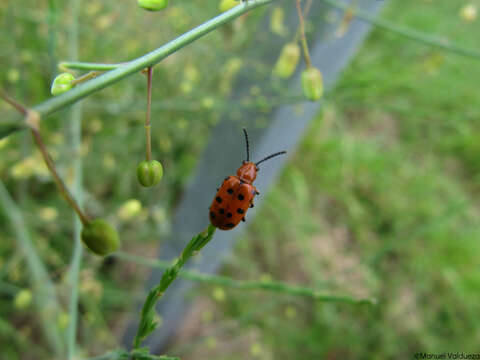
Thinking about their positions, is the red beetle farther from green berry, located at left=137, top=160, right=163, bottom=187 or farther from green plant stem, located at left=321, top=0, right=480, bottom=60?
green plant stem, located at left=321, top=0, right=480, bottom=60

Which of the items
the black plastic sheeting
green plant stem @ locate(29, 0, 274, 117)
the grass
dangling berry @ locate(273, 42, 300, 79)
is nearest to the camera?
green plant stem @ locate(29, 0, 274, 117)

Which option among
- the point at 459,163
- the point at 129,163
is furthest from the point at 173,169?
the point at 459,163

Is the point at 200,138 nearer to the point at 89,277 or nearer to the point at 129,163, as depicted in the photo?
the point at 129,163

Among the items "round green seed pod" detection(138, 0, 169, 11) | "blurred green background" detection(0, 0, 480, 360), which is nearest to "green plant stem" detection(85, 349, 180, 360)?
"round green seed pod" detection(138, 0, 169, 11)

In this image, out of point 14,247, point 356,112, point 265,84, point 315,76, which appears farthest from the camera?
point 356,112

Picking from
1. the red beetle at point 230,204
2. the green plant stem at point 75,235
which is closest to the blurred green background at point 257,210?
the green plant stem at point 75,235
